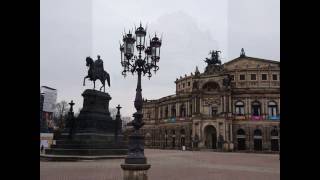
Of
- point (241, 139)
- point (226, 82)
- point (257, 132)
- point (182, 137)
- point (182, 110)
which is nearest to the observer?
point (257, 132)

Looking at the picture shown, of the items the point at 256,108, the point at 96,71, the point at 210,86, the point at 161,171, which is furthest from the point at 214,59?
the point at 161,171

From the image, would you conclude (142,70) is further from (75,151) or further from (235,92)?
(235,92)

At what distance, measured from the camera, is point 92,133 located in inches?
1022

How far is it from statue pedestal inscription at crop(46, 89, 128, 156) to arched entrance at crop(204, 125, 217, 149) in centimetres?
4076

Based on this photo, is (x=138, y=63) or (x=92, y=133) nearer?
(x=138, y=63)

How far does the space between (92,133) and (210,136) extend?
44920mm

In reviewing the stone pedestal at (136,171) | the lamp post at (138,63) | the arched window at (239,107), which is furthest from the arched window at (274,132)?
the stone pedestal at (136,171)

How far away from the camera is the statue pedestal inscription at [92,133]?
24984 mm

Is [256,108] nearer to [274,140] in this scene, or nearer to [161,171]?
[274,140]

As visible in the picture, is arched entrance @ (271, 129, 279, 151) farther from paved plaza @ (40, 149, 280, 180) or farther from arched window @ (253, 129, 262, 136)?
paved plaza @ (40, 149, 280, 180)

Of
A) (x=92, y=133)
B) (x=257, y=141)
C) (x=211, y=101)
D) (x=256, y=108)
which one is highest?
(x=211, y=101)
